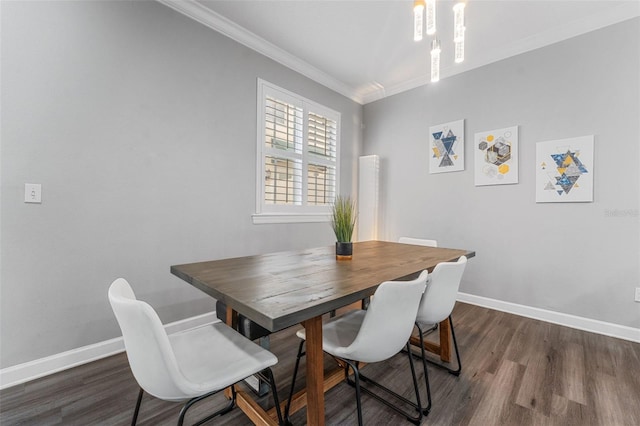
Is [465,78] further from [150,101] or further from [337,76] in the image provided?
[150,101]

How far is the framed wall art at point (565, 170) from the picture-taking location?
8.14 ft

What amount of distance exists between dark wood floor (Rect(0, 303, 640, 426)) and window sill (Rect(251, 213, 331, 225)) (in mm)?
1252

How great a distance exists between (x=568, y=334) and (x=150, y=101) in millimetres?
4116

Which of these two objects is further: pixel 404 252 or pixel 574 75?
pixel 574 75

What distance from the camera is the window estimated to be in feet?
9.71

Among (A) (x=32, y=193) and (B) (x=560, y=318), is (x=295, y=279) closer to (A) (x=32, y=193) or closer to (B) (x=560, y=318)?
(A) (x=32, y=193)

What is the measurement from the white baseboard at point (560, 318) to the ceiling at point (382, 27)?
8.82 ft

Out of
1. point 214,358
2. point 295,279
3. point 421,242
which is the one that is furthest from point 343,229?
point 421,242

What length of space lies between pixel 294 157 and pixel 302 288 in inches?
93.8

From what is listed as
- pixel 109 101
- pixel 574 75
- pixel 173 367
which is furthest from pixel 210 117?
pixel 574 75

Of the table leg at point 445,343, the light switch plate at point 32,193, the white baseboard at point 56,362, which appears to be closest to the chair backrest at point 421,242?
the table leg at point 445,343

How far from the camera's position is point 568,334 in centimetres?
241

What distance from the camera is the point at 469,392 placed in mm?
1609

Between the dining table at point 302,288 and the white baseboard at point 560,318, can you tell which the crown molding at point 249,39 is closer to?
the dining table at point 302,288
